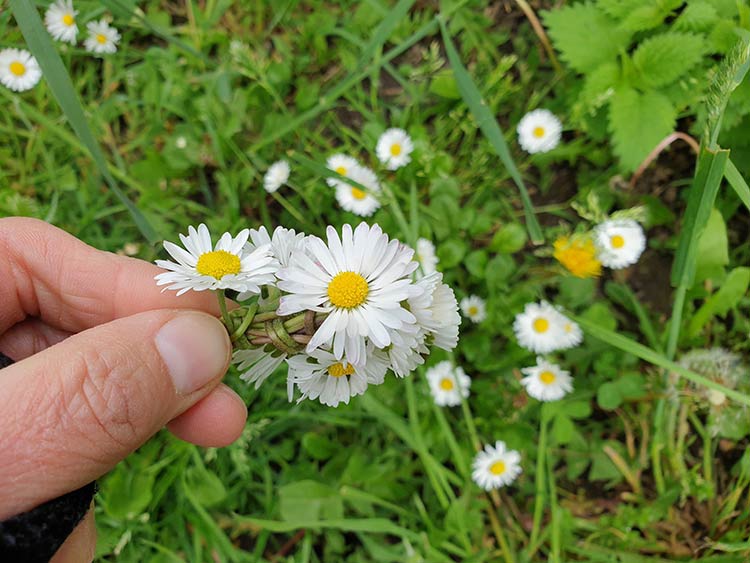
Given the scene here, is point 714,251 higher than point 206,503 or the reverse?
higher

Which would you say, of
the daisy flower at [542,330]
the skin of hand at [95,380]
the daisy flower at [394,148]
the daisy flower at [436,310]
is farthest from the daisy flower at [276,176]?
the daisy flower at [436,310]

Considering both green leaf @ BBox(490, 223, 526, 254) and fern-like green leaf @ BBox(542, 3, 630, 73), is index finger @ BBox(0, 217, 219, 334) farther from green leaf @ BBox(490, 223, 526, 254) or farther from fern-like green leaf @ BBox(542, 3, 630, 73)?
fern-like green leaf @ BBox(542, 3, 630, 73)

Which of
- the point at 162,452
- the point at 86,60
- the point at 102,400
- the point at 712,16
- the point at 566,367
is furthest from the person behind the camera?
the point at 86,60

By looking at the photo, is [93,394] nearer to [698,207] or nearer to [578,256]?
[698,207]

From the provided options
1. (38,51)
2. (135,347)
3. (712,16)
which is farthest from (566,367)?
(38,51)

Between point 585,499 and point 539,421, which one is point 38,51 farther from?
point 585,499

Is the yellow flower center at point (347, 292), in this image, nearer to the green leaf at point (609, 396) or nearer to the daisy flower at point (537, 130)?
the green leaf at point (609, 396)

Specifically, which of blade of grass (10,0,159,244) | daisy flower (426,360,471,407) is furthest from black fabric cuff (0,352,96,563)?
daisy flower (426,360,471,407)

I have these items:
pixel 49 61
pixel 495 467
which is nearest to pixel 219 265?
pixel 49 61
